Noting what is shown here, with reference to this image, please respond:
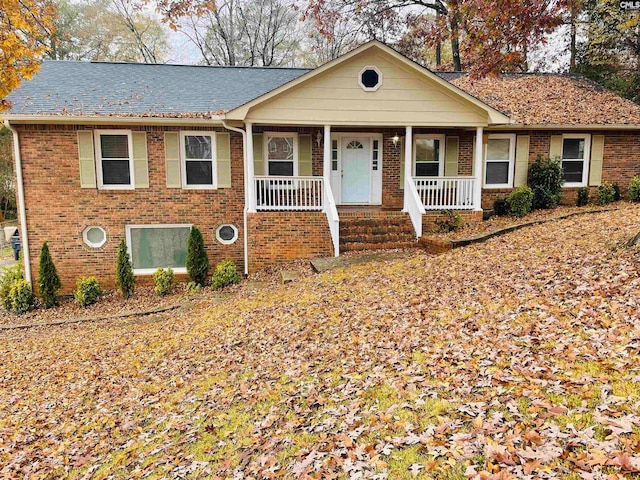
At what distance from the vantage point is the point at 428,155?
13195 millimetres

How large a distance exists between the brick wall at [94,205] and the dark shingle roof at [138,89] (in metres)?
0.54

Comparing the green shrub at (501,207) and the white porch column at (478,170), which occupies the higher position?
the white porch column at (478,170)

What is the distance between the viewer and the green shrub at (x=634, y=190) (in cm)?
1275

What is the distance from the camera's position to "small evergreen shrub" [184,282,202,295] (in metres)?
11.0

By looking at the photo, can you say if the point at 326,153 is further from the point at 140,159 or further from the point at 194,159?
the point at 140,159

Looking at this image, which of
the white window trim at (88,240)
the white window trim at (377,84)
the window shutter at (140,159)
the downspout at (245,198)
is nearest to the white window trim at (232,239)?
the downspout at (245,198)

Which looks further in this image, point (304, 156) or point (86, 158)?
point (304, 156)

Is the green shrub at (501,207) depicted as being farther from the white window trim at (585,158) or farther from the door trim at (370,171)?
the door trim at (370,171)

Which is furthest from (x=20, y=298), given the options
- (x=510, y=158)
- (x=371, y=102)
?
(x=510, y=158)

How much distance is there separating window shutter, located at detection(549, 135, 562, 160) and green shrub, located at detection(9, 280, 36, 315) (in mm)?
14702

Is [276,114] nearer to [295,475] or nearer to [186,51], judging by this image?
[295,475]

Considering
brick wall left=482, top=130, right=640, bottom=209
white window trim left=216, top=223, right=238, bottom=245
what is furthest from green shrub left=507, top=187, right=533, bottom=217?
white window trim left=216, top=223, right=238, bottom=245

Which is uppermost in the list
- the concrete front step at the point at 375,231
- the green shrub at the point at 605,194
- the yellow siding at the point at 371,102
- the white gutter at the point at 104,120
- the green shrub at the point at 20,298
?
the yellow siding at the point at 371,102

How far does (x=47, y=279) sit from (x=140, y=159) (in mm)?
3690
